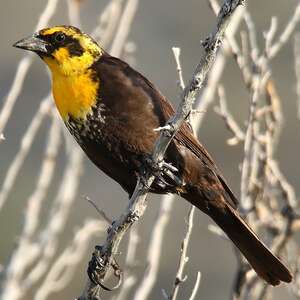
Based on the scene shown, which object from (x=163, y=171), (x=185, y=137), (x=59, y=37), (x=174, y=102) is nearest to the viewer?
(x=163, y=171)

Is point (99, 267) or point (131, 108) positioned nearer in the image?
point (99, 267)

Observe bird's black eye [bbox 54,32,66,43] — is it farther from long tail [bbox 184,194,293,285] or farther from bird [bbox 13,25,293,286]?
long tail [bbox 184,194,293,285]

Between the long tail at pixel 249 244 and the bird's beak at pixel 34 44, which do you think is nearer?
the long tail at pixel 249 244

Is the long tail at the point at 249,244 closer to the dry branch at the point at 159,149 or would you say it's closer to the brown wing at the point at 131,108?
the brown wing at the point at 131,108

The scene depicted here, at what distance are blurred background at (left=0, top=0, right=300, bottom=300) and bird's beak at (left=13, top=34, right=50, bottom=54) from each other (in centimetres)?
551

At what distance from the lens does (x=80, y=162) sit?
21.2 ft

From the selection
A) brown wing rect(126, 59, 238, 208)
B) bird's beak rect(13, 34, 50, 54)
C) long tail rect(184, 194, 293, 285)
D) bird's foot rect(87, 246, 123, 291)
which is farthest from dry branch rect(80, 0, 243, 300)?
bird's beak rect(13, 34, 50, 54)

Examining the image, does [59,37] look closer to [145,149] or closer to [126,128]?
[126,128]

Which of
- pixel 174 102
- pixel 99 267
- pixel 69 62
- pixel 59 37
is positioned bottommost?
pixel 99 267

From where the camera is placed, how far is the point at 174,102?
49.5ft

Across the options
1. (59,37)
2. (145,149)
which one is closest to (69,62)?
(59,37)

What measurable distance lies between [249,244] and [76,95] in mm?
1265

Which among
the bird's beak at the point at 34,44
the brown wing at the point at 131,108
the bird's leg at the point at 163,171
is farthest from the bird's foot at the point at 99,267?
the bird's beak at the point at 34,44

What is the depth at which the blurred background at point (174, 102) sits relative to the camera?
1385cm
